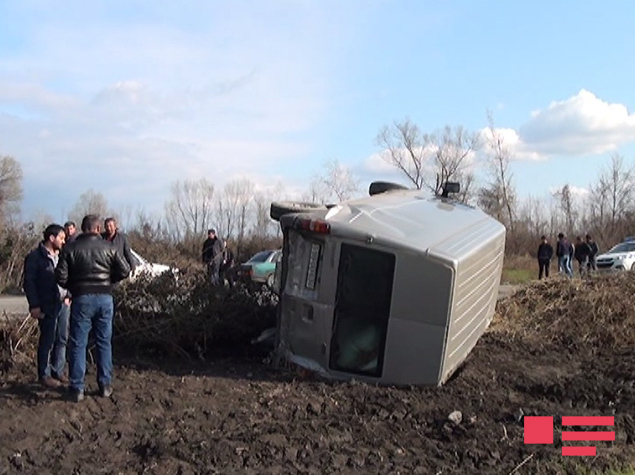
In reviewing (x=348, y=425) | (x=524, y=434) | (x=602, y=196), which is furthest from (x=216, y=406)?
(x=602, y=196)

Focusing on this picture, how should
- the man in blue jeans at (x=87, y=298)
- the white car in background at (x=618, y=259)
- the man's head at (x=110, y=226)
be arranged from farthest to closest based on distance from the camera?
the white car in background at (x=618, y=259)
the man's head at (x=110, y=226)
the man in blue jeans at (x=87, y=298)

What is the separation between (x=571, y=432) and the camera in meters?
5.66

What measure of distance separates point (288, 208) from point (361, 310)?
1.61 metres

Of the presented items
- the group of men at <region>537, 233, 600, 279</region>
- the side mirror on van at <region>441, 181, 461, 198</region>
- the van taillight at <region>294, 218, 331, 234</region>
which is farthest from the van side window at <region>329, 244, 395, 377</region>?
the group of men at <region>537, 233, 600, 279</region>

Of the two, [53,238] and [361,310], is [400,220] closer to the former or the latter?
[361,310]

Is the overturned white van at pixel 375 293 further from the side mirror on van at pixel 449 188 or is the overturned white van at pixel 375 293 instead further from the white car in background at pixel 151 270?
the side mirror on van at pixel 449 188

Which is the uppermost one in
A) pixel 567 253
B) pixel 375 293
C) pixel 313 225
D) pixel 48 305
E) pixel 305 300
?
pixel 313 225

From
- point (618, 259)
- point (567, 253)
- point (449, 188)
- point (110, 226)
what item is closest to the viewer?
point (110, 226)

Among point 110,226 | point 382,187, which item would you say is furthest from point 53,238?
point 382,187

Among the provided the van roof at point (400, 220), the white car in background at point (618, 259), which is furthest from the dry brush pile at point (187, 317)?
the white car in background at point (618, 259)

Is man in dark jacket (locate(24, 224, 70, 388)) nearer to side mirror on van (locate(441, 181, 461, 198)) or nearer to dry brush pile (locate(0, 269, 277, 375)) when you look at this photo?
dry brush pile (locate(0, 269, 277, 375))

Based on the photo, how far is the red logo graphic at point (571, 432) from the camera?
519 cm

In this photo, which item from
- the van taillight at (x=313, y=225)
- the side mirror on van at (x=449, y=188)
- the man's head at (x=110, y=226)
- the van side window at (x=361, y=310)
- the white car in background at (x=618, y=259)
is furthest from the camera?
the white car in background at (x=618, y=259)

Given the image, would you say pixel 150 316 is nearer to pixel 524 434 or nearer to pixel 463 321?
pixel 463 321
